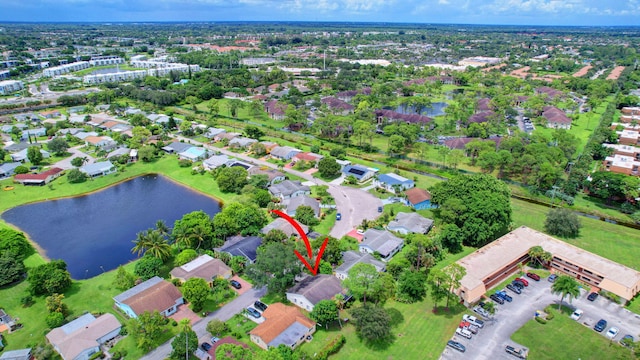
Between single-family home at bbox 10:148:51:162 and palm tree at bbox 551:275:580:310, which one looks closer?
palm tree at bbox 551:275:580:310

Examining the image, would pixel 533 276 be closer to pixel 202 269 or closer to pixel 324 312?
pixel 324 312

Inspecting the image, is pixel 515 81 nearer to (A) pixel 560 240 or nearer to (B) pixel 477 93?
(B) pixel 477 93

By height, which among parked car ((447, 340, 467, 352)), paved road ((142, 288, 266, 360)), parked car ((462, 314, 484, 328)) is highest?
parked car ((462, 314, 484, 328))

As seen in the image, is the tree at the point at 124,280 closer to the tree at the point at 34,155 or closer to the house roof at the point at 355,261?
the house roof at the point at 355,261

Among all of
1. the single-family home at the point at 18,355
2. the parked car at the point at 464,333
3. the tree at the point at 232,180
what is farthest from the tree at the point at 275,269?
the tree at the point at 232,180

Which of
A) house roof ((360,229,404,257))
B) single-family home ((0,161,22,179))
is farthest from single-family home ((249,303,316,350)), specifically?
single-family home ((0,161,22,179))

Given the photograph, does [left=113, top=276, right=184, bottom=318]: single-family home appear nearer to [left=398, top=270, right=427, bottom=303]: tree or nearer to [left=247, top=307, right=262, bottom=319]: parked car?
[left=247, top=307, right=262, bottom=319]: parked car

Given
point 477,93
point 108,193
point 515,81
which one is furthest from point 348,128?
point 515,81
